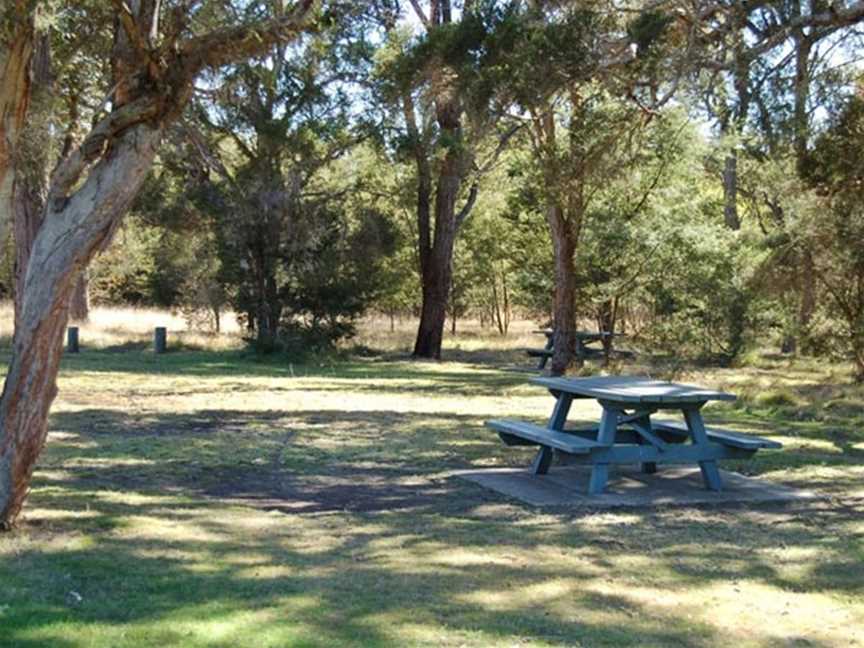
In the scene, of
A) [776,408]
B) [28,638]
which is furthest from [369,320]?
[28,638]

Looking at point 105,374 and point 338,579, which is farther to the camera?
point 105,374

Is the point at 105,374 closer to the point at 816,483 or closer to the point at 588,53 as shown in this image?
the point at 588,53

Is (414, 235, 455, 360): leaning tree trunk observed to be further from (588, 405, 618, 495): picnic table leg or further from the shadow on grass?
the shadow on grass

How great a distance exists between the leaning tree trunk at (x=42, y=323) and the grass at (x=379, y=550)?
18.1 inches

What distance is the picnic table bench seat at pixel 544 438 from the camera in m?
8.28

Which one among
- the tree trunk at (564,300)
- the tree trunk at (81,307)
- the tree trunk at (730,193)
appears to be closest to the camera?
the tree trunk at (564,300)

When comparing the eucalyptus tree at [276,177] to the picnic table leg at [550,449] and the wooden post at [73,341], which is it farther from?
the picnic table leg at [550,449]

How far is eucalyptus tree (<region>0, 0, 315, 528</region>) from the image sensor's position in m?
6.13

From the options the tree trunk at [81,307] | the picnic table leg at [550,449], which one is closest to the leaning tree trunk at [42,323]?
the picnic table leg at [550,449]

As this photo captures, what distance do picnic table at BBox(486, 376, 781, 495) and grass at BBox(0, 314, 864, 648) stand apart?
738 mm

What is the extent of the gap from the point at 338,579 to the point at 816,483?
17.2 feet

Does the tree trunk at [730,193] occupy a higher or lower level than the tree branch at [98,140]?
higher

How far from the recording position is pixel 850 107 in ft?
38.2

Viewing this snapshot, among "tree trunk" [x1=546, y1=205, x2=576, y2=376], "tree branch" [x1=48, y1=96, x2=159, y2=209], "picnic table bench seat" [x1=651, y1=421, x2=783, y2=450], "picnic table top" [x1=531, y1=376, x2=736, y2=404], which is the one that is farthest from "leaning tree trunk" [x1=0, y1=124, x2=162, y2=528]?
"tree trunk" [x1=546, y1=205, x2=576, y2=376]
